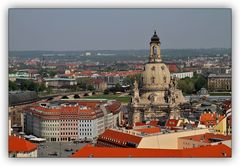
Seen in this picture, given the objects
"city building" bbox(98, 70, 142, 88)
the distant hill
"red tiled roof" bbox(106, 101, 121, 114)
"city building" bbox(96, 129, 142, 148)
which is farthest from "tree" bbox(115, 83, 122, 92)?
"city building" bbox(96, 129, 142, 148)

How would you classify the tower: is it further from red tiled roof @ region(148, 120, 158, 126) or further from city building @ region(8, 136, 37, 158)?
city building @ region(8, 136, 37, 158)

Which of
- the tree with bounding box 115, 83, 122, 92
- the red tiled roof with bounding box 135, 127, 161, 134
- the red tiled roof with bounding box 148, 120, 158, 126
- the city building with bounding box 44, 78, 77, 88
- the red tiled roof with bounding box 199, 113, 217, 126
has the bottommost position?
the red tiled roof with bounding box 135, 127, 161, 134

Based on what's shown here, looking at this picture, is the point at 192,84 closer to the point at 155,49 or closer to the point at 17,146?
the point at 155,49

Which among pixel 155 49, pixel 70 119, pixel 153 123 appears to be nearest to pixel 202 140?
pixel 153 123

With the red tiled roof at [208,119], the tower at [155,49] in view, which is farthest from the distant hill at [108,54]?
the red tiled roof at [208,119]

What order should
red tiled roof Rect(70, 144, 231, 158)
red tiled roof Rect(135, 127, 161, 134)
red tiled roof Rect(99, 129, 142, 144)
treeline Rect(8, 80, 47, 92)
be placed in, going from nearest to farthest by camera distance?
red tiled roof Rect(70, 144, 231, 158), treeline Rect(8, 80, 47, 92), red tiled roof Rect(99, 129, 142, 144), red tiled roof Rect(135, 127, 161, 134)
